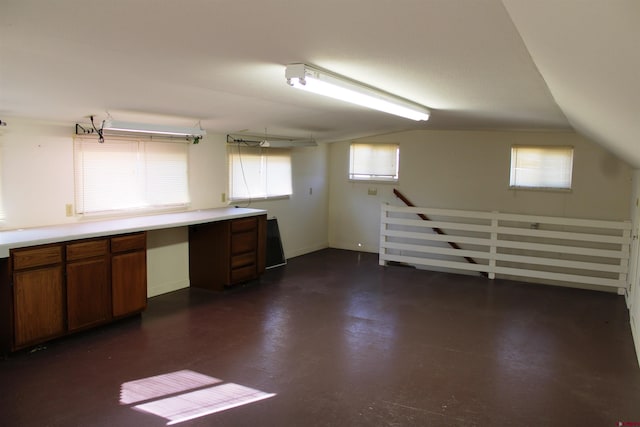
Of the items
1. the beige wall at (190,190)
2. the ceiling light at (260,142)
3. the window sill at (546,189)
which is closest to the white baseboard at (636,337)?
the window sill at (546,189)

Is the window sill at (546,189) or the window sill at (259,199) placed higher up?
the window sill at (546,189)

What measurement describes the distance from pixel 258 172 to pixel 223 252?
174 centimetres

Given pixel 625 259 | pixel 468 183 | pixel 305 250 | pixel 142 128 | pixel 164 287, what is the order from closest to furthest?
pixel 142 128
pixel 164 287
pixel 625 259
pixel 468 183
pixel 305 250

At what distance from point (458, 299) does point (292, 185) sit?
3361 millimetres

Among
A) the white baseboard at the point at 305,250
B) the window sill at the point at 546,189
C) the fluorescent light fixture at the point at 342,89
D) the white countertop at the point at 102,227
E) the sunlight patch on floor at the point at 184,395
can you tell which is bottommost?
the sunlight patch on floor at the point at 184,395

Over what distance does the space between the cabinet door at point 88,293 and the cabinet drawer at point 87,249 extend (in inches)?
1.8

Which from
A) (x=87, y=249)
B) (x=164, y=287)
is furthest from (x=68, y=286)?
(x=164, y=287)

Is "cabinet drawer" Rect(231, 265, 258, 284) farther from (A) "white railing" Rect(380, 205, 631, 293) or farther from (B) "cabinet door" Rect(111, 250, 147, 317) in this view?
(A) "white railing" Rect(380, 205, 631, 293)

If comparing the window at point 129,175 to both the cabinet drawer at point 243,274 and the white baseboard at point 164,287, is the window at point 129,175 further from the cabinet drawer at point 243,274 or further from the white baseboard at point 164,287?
the cabinet drawer at point 243,274

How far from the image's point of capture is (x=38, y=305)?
→ 12.1ft

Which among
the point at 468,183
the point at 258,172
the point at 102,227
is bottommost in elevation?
the point at 102,227

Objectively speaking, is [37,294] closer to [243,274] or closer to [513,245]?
[243,274]

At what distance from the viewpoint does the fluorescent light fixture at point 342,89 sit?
2.95m

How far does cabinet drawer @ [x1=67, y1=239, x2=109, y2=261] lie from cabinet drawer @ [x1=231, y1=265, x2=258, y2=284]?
180 centimetres
